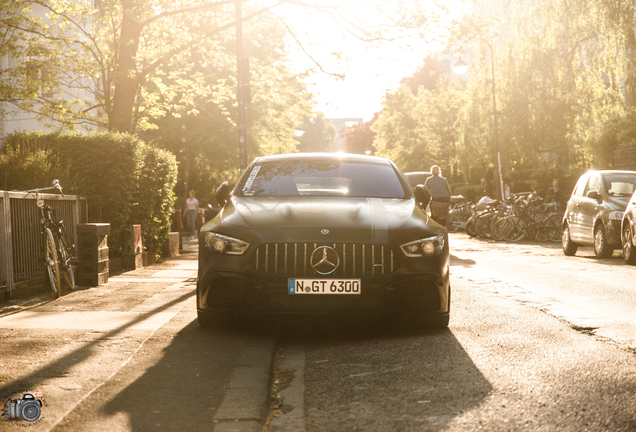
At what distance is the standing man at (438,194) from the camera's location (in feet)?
63.0

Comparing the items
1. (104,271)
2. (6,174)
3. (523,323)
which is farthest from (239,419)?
(6,174)

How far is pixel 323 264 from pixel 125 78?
43.4ft

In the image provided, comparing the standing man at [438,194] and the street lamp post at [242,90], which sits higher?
the street lamp post at [242,90]

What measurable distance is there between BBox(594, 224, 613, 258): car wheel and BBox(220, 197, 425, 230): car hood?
9.34 metres

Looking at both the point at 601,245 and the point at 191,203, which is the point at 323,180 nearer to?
the point at 601,245

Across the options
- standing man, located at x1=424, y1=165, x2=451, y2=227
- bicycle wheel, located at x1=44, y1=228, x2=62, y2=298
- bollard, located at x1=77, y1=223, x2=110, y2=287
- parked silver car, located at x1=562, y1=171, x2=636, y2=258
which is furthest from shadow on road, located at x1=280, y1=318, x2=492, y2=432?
standing man, located at x1=424, y1=165, x2=451, y2=227

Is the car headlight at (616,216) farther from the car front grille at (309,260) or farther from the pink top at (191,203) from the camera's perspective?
the pink top at (191,203)

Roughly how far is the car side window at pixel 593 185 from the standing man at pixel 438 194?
3721 mm

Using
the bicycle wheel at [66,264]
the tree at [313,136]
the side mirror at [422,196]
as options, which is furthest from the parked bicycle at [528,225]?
the tree at [313,136]

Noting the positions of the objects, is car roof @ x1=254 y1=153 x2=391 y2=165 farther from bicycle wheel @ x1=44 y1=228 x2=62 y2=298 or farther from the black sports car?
bicycle wheel @ x1=44 y1=228 x2=62 y2=298

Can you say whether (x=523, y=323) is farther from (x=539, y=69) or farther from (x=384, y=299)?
(x=539, y=69)

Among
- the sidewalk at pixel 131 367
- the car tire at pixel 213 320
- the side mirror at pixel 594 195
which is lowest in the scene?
the sidewalk at pixel 131 367

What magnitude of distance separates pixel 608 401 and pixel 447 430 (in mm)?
1010

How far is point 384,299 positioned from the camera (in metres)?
5.94
